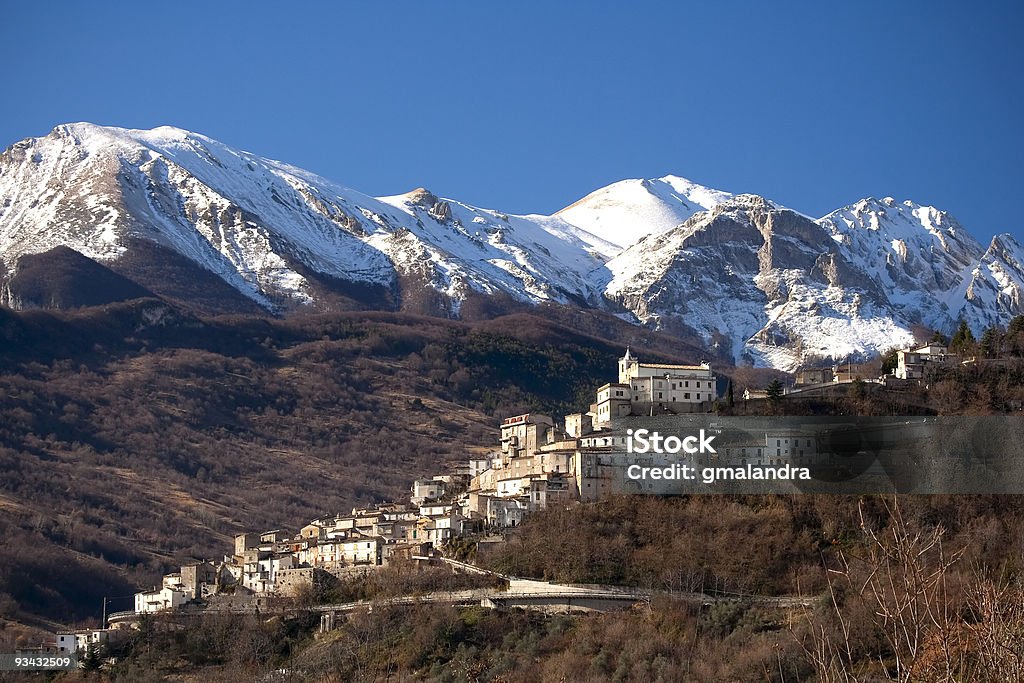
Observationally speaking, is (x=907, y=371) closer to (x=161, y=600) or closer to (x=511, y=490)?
(x=511, y=490)

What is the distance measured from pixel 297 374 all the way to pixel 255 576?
104441mm

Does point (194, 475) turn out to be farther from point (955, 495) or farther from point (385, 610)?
point (955, 495)

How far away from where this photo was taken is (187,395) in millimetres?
160250

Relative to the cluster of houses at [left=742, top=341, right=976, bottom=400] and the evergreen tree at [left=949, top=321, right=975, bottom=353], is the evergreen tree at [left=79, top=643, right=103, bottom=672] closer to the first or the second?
the cluster of houses at [left=742, top=341, right=976, bottom=400]

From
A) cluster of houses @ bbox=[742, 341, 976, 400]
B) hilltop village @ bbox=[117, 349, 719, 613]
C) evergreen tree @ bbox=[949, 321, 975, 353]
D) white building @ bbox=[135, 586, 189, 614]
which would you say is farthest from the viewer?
evergreen tree @ bbox=[949, 321, 975, 353]

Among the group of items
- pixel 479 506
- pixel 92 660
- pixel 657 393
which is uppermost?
pixel 657 393

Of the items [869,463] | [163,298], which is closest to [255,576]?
[869,463]

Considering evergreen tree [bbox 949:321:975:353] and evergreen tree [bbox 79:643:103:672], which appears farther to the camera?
evergreen tree [bbox 949:321:975:353]

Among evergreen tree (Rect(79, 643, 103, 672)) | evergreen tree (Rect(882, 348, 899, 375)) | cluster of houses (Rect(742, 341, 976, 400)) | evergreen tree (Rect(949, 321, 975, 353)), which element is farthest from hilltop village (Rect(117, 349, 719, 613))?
evergreen tree (Rect(949, 321, 975, 353))

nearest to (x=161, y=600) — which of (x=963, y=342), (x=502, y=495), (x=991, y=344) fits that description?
(x=502, y=495)

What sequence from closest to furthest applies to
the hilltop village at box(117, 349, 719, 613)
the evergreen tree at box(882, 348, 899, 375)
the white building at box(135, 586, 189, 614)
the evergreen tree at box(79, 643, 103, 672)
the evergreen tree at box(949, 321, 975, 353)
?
the evergreen tree at box(79, 643, 103, 672) < the hilltop village at box(117, 349, 719, 613) < the white building at box(135, 586, 189, 614) < the evergreen tree at box(882, 348, 899, 375) < the evergreen tree at box(949, 321, 975, 353)

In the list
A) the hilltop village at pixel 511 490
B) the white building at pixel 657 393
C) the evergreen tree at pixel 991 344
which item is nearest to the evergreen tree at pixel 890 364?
the hilltop village at pixel 511 490

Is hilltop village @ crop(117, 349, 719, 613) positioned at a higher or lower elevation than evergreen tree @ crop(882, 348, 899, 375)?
lower

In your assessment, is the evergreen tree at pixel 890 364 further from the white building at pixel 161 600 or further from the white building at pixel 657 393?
the white building at pixel 161 600
